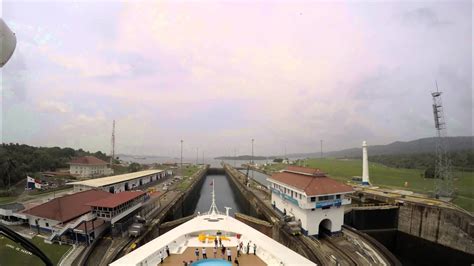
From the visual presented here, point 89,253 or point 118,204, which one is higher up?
point 118,204

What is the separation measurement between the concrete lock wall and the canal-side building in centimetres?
3756

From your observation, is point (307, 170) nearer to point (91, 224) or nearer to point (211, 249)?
point (211, 249)

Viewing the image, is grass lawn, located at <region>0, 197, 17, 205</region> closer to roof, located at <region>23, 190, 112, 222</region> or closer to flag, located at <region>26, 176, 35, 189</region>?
flag, located at <region>26, 176, 35, 189</region>

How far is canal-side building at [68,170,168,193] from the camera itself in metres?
34.7

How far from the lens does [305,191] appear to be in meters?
22.0

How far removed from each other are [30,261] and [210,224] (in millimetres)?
10839

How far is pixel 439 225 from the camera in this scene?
2709 centimetres

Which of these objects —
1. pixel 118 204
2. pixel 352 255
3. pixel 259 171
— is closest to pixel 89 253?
pixel 118 204

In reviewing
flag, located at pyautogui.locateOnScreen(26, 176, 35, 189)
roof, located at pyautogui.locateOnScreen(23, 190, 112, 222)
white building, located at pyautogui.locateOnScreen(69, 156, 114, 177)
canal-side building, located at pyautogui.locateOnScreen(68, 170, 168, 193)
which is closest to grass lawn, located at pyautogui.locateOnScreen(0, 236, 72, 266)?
roof, located at pyautogui.locateOnScreen(23, 190, 112, 222)

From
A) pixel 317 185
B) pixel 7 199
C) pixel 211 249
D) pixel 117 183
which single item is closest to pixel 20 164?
pixel 7 199

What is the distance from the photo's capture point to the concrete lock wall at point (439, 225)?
24.9m

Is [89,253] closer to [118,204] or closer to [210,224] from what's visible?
[118,204]

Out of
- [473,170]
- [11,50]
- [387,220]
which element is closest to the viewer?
[11,50]

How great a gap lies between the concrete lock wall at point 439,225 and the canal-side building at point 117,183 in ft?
123
